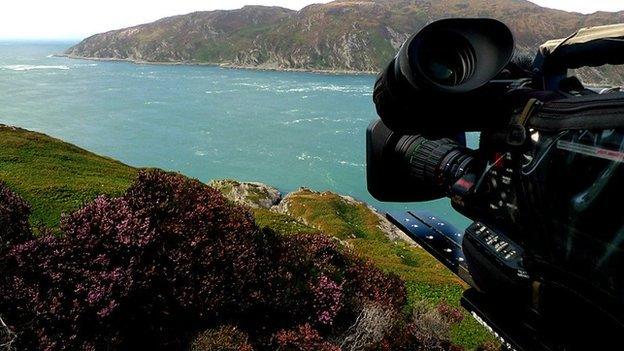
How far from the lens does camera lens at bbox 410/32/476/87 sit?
101 inches

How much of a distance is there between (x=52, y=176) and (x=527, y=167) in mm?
17419

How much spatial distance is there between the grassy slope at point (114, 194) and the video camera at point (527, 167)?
9.99 meters

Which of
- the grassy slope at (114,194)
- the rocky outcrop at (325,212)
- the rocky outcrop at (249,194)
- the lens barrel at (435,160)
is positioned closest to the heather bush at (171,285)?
the grassy slope at (114,194)

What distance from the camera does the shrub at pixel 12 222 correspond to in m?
7.91

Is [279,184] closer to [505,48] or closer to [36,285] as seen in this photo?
[36,285]

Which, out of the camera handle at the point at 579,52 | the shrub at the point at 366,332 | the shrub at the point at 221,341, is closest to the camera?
the camera handle at the point at 579,52

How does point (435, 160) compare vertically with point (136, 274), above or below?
above

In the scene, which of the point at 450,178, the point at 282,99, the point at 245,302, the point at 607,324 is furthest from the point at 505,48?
the point at 282,99

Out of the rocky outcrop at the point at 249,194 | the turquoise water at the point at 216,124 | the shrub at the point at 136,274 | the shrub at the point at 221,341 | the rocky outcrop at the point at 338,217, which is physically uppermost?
the shrub at the point at 136,274

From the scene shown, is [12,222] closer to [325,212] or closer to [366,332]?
[366,332]

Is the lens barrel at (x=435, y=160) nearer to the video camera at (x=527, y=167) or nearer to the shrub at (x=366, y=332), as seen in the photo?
the video camera at (x=527, y=167)

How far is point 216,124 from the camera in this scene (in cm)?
8175

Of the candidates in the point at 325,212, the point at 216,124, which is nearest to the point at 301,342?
the point at 325,212

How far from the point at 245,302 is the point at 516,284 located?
664 cm
